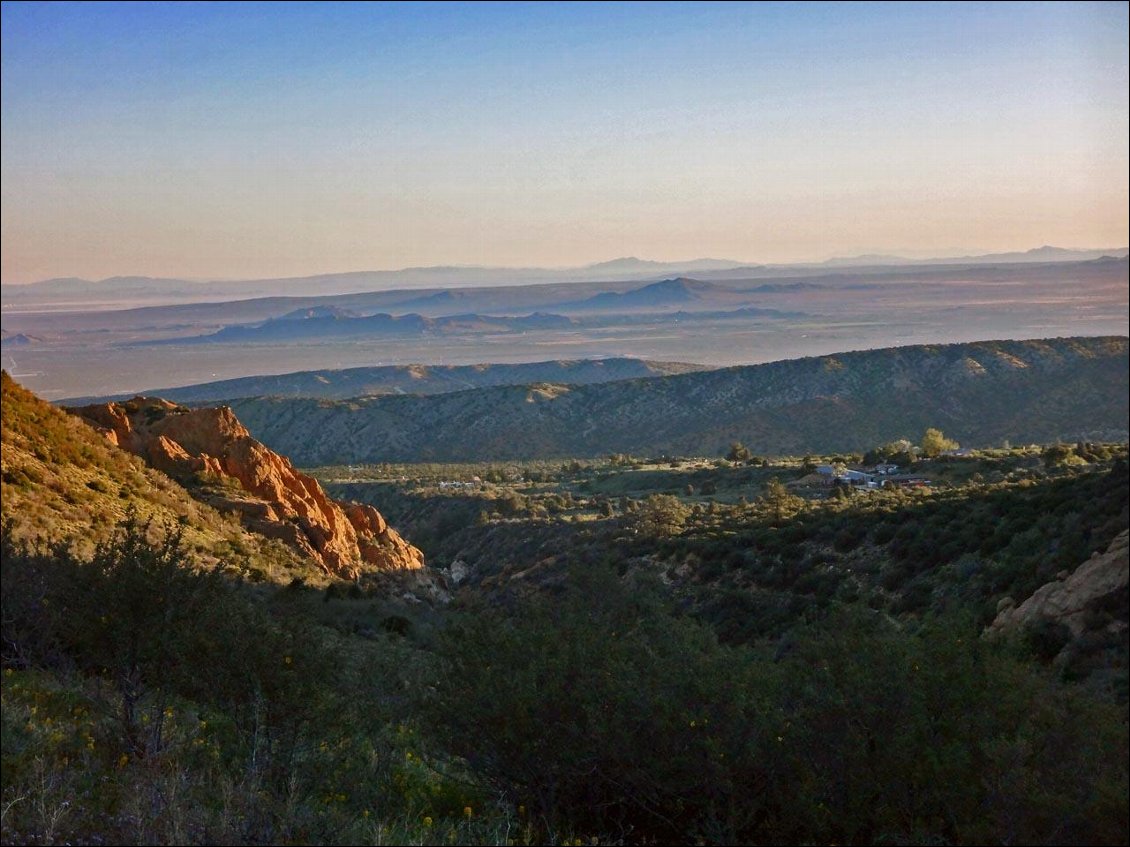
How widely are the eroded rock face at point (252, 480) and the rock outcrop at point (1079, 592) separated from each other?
17.7m

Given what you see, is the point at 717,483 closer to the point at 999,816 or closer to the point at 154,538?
the point at 154,538

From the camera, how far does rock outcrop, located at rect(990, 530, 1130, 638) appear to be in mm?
14945

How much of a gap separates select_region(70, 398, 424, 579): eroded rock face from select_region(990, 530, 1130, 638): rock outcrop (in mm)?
17668

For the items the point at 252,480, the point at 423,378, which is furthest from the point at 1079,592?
the point at 423,378

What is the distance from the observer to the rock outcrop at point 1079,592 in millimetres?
14945

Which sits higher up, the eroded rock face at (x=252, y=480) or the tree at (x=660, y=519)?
the eroded rock face at (x=252, y=480)

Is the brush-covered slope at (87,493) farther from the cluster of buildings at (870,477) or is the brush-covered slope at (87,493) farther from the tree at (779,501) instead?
the cluster of buildings at (870,477)

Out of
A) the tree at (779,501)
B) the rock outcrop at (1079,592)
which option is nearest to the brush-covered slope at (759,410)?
the tree at (779,501)

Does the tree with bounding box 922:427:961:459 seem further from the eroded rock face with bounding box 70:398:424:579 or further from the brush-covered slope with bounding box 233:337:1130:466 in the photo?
the eroded rock face with bounding box 70:398:424:579

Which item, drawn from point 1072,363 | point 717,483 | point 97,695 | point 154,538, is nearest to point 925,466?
point 717,483

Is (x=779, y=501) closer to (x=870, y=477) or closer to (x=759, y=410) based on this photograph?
(x=870, y=477)

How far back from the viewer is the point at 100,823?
5.60 m

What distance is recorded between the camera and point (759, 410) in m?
81.8

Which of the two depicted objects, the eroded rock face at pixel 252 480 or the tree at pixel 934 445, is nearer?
the eroded rock face at pixel 252 480
